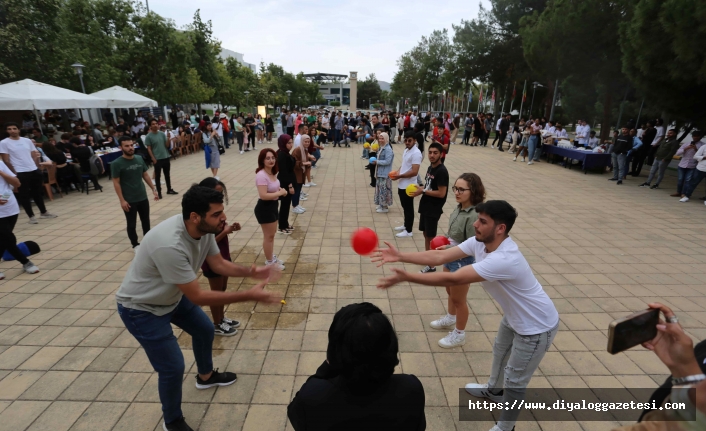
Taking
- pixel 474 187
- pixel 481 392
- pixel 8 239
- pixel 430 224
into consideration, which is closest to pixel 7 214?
pixel 8 239

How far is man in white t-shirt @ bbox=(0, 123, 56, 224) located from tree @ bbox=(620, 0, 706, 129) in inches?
589

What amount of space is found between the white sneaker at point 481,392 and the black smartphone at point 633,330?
1719mm

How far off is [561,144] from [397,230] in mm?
11381

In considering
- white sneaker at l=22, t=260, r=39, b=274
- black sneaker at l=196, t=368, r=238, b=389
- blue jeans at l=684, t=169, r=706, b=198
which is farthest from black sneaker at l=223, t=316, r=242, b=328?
blue jeans at l=684, t=169, r=706, b=198

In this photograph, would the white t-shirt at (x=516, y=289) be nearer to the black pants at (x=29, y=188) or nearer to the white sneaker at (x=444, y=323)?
the white sneaker at (x=444, y=323)

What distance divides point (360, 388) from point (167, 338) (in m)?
1.75

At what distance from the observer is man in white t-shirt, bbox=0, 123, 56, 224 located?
6.78 metres

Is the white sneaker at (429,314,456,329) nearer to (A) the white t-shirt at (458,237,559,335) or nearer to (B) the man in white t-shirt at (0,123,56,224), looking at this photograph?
(A) the white t-shirt at (458,237,559,335)

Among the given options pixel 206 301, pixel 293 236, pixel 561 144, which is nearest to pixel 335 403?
pixel 206 301

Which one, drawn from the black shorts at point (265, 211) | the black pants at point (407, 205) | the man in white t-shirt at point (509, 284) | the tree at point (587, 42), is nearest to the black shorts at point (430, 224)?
the black pants at point (407, 205)

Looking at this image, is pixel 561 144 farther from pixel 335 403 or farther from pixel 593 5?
pixel 335 403

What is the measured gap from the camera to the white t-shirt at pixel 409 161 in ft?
20.8

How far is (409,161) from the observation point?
6.42 metres

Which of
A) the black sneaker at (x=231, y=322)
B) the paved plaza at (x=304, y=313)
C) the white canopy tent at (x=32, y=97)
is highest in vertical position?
the white canopy tent at (x=32, y=97)
